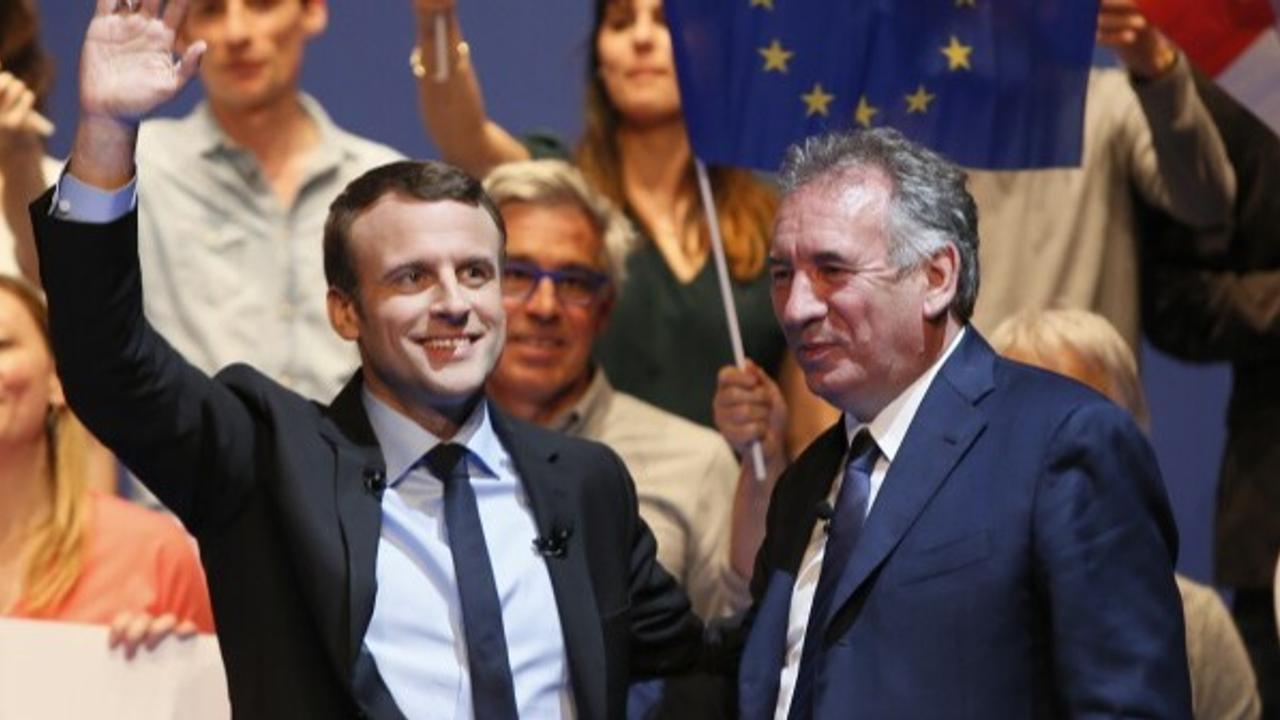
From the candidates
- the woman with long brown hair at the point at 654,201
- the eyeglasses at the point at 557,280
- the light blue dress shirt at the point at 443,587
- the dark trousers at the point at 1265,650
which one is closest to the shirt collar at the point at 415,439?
the light blue dress shirt at the point at 443,587

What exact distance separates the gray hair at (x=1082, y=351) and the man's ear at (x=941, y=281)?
1.25m

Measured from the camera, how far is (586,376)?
5.46 m

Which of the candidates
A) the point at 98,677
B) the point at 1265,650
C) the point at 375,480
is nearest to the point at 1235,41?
the point at 1265,650

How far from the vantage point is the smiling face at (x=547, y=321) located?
17.6 ft

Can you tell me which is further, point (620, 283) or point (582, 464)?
point (620, 283)

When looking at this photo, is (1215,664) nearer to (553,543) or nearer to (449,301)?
(553,543)

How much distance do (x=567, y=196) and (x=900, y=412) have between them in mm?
1753

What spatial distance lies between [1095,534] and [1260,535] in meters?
2.03

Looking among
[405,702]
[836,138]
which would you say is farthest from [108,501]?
[836,138]

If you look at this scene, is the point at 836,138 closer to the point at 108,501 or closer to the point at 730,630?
the point at 730,630

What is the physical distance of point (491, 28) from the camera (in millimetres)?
6281

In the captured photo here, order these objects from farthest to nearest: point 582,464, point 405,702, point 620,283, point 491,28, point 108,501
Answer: point 491,28 < point 620,283 < point 108,501 < point 582,464 < point 405,702

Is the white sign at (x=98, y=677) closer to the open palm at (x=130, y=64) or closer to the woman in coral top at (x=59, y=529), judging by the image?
the woman in coral top at (x=59, y=529)

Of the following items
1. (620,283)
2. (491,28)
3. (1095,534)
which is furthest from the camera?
(491,28)
